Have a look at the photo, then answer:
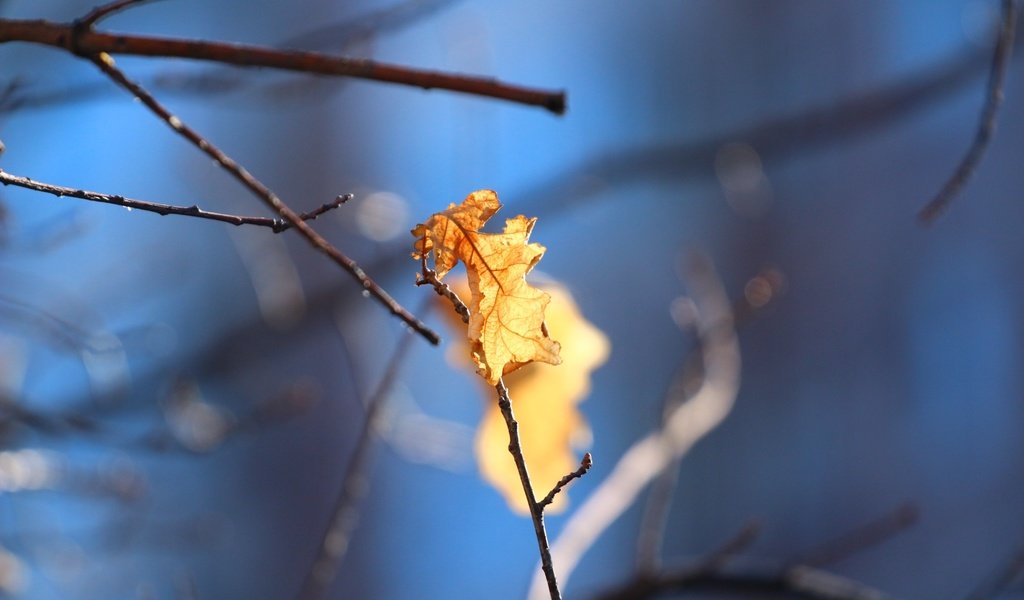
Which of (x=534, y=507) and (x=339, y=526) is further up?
(x=339, y=526)

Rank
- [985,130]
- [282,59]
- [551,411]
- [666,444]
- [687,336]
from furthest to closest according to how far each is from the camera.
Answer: [687,336] < [666,444] < [551,411] < [985,130] < [282,59]

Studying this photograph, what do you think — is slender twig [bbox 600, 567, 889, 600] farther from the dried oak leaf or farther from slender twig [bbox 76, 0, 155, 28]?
slender twig [bbox 76, 0, 155, 28]

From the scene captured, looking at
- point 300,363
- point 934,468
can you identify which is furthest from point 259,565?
point 934,468

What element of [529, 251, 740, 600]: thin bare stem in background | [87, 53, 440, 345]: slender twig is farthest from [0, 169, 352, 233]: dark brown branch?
[529, 251, 740, 600]: thin bare stem in background

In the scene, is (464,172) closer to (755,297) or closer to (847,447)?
(755,297)

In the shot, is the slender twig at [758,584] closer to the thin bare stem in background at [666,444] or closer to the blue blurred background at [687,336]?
the thin bare stem in background at [666,444]

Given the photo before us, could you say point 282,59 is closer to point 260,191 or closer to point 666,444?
point 260,191

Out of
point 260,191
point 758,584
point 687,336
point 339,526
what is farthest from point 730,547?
point 687,336
